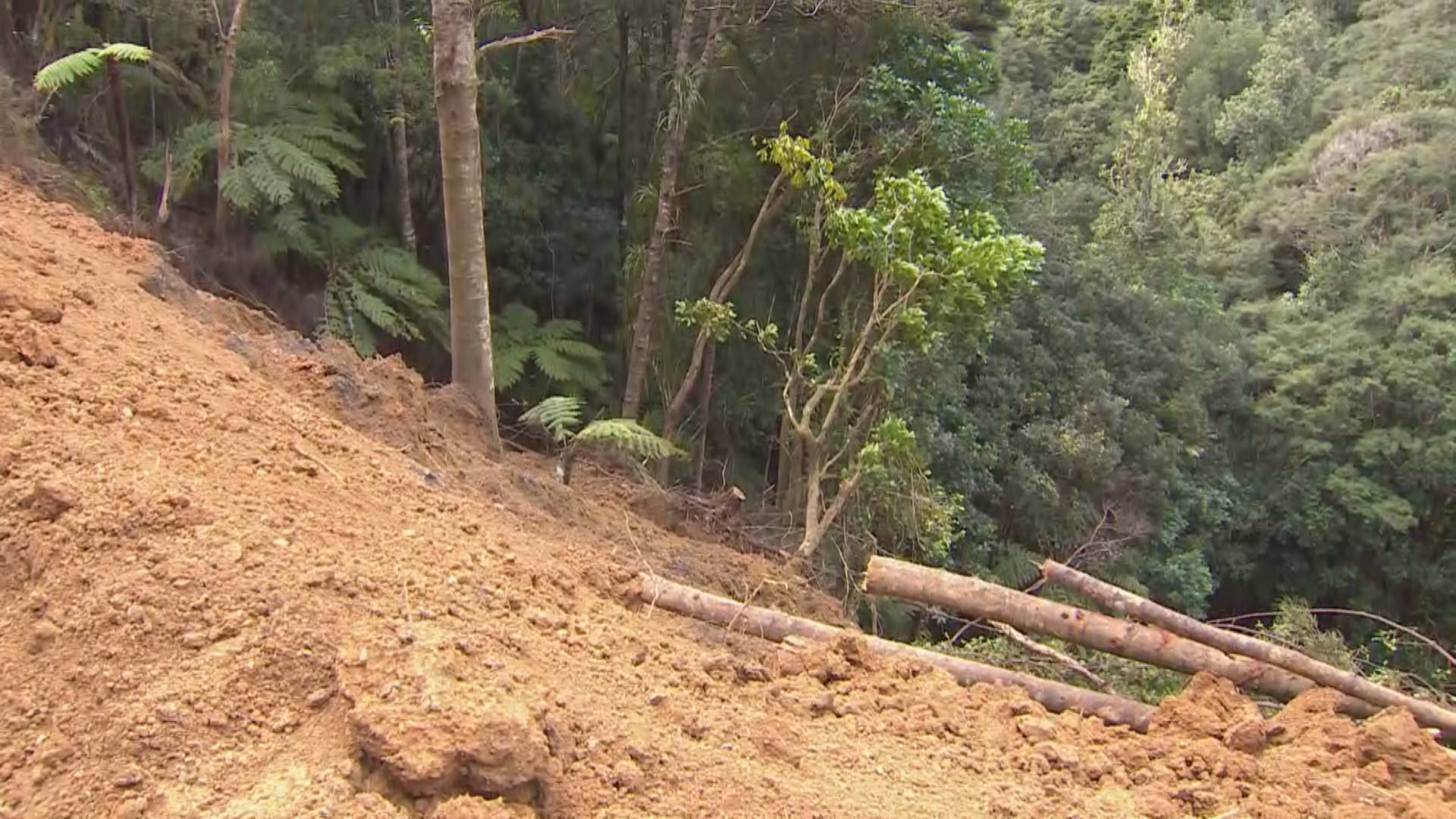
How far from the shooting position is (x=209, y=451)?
3406 mm

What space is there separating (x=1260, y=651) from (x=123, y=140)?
7.50 meters

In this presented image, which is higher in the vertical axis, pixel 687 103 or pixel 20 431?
pixel 687 103

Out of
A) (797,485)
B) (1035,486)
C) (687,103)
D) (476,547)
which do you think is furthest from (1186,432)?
(476,547)

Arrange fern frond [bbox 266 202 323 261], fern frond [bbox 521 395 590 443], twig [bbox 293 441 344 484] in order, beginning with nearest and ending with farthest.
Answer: twig [bbox 293 441 344 484], fern frond [bbox 521 395 590 443], fern frond [bbox 266 202 323 261]

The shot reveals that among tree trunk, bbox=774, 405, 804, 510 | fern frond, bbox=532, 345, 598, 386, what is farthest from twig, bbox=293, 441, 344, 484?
fern frond, bbox=532, 345, 598, 386

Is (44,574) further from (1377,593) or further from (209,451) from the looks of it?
(1377,593)

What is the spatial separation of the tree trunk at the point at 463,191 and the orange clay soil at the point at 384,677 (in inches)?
46.9

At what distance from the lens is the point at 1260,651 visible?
13.6 ft

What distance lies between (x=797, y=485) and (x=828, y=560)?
1056mm

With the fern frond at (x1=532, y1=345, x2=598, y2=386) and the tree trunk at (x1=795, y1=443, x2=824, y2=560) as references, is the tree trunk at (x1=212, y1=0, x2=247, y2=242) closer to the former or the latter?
the fern frond at (x1=532, y1=345, x2=598, y2=386)

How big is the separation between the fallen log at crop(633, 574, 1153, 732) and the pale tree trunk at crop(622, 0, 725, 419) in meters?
5.27

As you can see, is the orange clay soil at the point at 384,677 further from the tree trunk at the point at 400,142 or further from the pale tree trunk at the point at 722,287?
the tree trunk at the point at 400,142

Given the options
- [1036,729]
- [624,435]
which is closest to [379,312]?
[624,435]

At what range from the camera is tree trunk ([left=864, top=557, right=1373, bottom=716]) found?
416 cm
